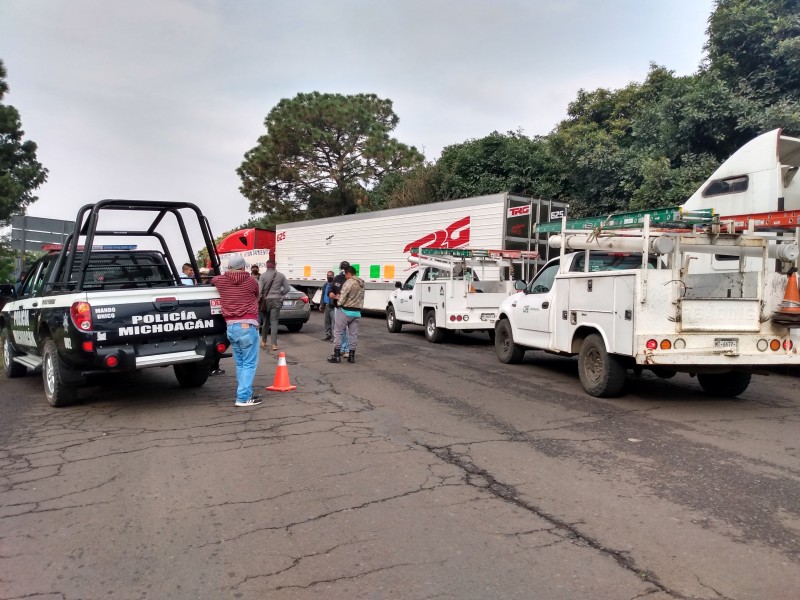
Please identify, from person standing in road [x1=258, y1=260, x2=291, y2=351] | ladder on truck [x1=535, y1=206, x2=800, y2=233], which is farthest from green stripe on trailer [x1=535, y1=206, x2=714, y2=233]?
person standing in road [x1=258, y1=260, x2=291, y2=351]

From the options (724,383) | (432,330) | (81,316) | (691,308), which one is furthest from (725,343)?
(432,330)

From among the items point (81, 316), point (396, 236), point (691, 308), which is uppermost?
point (396, 236)

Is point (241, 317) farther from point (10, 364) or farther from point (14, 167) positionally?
point (14, 167)

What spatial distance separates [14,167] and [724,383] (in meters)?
29.0

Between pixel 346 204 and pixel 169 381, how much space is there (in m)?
28.9

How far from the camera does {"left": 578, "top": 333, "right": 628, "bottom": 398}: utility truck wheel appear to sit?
7.64 meters

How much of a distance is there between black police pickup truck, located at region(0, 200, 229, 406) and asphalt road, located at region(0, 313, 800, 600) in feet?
1.99

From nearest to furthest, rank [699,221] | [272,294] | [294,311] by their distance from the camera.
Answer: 1. [699,221]
2. [272,294]
3. [294,311]

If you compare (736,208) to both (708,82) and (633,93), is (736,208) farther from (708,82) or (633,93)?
(633,93)

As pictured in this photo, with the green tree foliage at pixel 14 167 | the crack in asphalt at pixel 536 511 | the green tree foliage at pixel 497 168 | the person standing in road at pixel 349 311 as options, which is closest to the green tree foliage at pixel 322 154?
the green tree foliage at pixel 497 168

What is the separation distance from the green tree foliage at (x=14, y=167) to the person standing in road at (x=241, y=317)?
871 inches

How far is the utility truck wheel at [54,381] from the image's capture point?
7.21 metres

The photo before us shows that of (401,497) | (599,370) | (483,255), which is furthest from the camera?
(483,255)

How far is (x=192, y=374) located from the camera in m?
8.66
